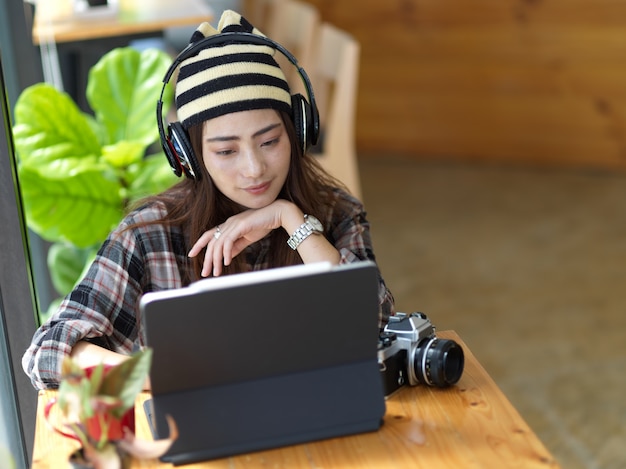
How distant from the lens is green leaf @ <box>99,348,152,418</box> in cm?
108

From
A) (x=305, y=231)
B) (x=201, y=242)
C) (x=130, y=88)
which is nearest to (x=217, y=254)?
(x=201, y=242)

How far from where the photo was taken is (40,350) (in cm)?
144

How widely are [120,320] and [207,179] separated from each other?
0.28 m

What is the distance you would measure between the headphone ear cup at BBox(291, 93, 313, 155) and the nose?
11 cm

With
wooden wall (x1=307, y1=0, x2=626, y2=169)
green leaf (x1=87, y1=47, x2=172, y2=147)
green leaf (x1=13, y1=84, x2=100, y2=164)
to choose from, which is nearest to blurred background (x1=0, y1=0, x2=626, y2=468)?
wooden wall (x1=307, y1=0, x2=626, y2=169)

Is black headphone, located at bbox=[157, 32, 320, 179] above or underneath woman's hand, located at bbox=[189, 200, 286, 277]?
above

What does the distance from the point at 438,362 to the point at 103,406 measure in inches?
19.7

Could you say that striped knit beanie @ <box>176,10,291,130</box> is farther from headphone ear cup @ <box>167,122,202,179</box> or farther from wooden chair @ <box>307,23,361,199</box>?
wooden chair @ <box>307,23,361,199</box>

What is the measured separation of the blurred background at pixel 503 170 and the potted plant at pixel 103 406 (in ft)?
6.03

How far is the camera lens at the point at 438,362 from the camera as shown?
1348 millimetres

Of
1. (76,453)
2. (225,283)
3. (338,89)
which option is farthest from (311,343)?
(338,89)

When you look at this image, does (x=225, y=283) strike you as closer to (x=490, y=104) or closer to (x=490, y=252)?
(x=490, y=252)

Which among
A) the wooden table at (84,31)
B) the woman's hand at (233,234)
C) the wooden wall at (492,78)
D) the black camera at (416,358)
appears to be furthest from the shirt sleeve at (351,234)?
the wooden wall at (492,78)

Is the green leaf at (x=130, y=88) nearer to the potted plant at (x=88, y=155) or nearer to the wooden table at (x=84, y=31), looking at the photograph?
the potted plant at (x=88, y=155)
